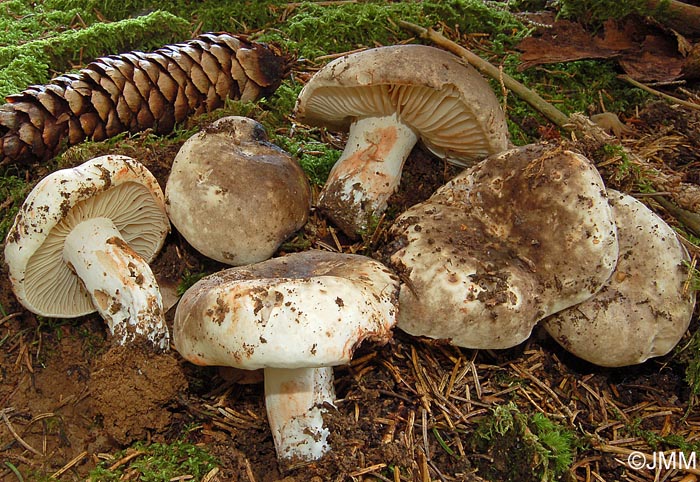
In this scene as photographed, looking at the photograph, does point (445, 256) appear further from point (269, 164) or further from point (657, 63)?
point (657, 63)

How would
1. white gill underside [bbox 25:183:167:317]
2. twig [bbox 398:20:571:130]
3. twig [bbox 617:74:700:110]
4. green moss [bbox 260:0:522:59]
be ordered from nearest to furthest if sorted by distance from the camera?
white gill underside [bbox 25:183:167:317], twig [bbox 398:20:571:130], twig [bbox 617:74:700:110], green moss [bbox 260:0:522:59]

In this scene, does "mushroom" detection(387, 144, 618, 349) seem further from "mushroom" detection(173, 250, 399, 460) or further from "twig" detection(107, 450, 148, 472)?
"twig" detection(107, 450, 148, 472)

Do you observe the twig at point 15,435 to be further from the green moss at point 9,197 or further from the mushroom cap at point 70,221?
the green moss at point 9,197

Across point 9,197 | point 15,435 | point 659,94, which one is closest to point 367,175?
point 9,197

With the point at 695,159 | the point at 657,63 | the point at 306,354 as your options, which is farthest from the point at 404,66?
the point at 657,63

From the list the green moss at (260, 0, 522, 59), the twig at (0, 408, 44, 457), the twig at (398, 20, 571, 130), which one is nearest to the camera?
the twig at (0, 408, 44, 457)

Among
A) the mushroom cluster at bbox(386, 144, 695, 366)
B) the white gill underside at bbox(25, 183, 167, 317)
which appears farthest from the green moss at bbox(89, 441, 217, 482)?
the mushroom cluster at bbox(386, 144, 695, 366)

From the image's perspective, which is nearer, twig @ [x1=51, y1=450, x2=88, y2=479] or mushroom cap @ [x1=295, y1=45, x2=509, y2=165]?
twig @ [x1=51, y1=450, x2=88, y2=479]

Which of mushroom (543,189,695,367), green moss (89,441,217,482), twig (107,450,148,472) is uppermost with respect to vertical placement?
mushroom (543,189,695,367)
